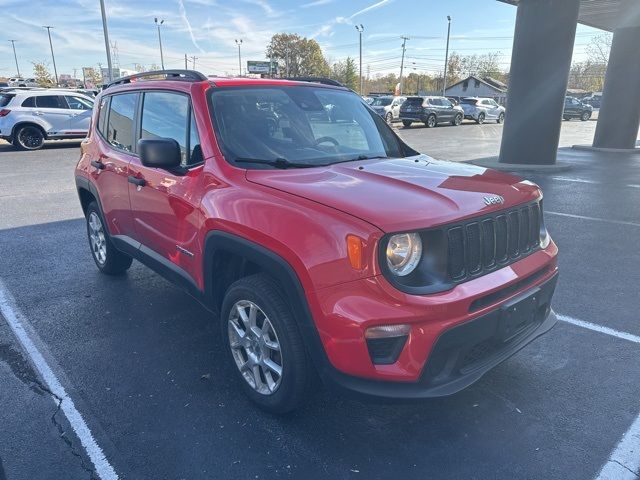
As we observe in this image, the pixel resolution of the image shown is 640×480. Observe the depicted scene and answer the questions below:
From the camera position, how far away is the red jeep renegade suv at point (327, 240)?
225 cm

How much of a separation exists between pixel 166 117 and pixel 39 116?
14921 mm

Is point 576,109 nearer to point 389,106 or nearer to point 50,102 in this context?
point 389,106

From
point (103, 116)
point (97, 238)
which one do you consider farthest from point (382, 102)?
point (97, 238)

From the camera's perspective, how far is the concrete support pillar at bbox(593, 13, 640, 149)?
1565 cm

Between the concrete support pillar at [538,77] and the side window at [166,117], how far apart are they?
427 inches

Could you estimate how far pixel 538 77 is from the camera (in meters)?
11.9

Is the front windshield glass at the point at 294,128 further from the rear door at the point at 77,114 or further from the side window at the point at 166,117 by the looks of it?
the rear door at the point at 77,114

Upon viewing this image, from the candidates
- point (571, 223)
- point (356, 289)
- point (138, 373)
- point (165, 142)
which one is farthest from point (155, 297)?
point (571, 223)

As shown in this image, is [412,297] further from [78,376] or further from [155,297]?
[155,297]

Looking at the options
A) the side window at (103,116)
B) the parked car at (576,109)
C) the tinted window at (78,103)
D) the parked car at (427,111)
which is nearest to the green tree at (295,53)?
the parked car at (576,109)

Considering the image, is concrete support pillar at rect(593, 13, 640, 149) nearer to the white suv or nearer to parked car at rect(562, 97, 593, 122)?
the white suv

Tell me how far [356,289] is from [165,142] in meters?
1.66

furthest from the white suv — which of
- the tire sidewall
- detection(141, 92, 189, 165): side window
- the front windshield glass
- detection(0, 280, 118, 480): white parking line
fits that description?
the tire sidewall

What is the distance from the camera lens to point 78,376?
3246 mm
